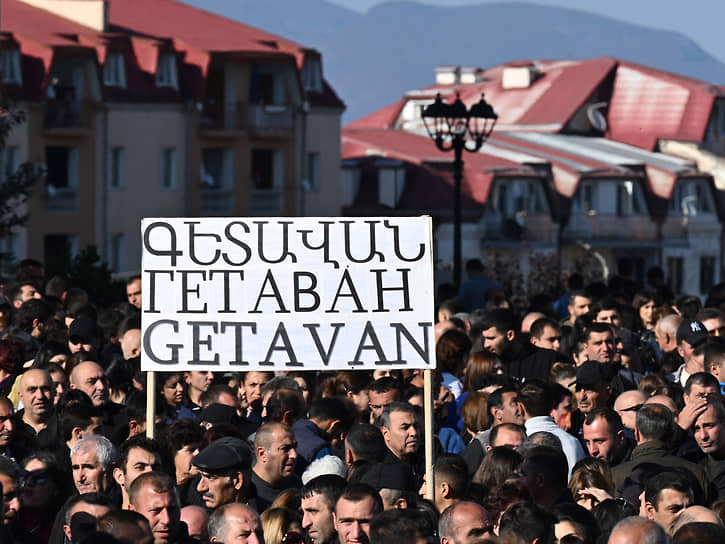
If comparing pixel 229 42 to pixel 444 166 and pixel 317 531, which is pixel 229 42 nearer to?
pixel 444 166

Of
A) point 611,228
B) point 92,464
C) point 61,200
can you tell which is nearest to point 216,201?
point 61,200

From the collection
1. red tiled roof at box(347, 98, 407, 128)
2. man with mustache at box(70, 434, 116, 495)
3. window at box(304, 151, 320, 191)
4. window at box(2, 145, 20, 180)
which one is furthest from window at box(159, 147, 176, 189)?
man with mustache at box(70, 434, 116, 495)

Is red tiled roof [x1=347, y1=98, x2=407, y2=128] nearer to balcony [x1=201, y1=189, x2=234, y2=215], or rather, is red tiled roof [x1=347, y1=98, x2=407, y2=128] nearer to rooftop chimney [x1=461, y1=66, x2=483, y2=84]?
rooftop chimney [x1=461, y1=66, x2=483, y2=84]

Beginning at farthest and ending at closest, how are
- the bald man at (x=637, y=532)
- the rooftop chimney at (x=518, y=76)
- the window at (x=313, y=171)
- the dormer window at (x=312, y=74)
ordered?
1. the rooftop chimney at (x=518, y=76)
2. the window at (x=313, y=171)
3. the dormer window at (x=312, y=74)
4. the bald man at (x=637, y=532)

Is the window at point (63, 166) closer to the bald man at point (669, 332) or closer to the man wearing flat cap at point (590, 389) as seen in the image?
the bald man at point (669, 332)

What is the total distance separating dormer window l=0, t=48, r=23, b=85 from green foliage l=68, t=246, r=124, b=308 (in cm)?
2530

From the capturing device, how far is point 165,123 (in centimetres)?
5556

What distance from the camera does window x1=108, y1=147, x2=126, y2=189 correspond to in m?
54.1

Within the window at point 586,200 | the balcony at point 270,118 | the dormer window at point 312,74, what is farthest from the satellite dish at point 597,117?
the balcony at point 270,118

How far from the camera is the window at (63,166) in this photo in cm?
5216

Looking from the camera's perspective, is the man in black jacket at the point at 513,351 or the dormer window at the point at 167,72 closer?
the man in black jacket at the point at 513,351

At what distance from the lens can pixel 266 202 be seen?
5931 cm

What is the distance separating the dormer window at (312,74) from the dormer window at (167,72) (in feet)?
19.3

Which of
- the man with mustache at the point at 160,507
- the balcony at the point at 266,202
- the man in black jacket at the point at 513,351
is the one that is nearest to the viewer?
the man with mustache at the point at 160,507
